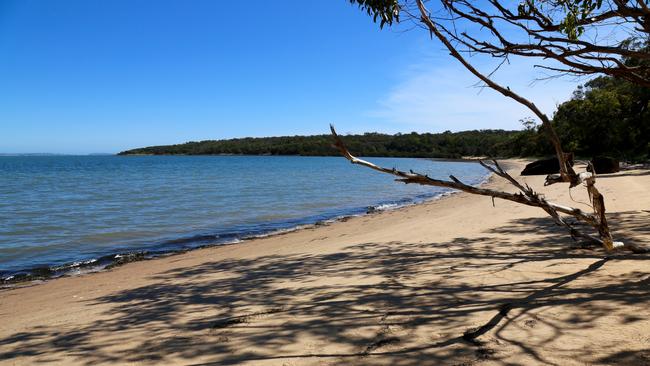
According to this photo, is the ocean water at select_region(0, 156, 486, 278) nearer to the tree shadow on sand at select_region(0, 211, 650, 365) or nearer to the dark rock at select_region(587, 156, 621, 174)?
the tree shadow on sand at select_region(0, 211, 650, 365)

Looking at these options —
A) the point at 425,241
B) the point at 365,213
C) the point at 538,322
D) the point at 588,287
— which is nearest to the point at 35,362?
the point at 538,322

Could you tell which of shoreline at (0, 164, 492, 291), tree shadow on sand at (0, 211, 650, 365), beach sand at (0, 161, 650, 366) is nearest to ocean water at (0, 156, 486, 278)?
shoreline at (0, 164, 492, 291)

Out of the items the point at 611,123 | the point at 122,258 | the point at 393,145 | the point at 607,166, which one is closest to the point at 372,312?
the point at 122,258

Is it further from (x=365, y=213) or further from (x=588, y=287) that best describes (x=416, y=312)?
(x=365, y=213)

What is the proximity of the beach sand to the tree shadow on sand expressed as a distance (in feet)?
0.05

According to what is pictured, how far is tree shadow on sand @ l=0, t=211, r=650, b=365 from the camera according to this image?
3184mm

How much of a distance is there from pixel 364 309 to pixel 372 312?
0.39 feet

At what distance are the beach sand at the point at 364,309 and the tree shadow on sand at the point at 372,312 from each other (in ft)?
0.05

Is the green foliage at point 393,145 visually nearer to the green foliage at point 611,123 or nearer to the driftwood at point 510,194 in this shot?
the green foliage at point 611,123

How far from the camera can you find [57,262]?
8.87m

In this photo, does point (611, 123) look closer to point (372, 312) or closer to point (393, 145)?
point (372, 312)

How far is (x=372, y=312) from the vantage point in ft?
13.0

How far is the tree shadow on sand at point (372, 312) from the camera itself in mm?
3184

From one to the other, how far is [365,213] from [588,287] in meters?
11.5
